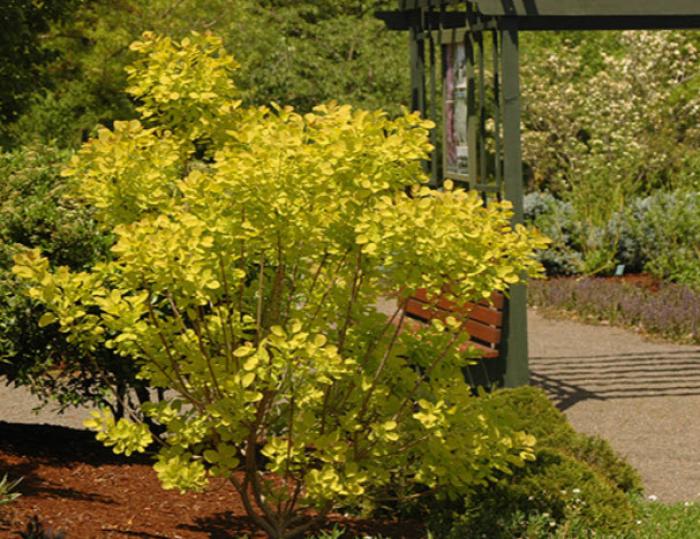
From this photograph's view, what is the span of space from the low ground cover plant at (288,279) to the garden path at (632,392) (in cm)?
235

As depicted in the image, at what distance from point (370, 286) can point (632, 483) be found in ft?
7.25

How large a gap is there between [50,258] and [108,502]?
1.46 metres

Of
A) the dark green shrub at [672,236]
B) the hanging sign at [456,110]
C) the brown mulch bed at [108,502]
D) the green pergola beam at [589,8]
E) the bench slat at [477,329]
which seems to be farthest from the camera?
the dark green shrub at [672,236]

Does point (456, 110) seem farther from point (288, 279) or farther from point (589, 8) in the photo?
point (288, 279)

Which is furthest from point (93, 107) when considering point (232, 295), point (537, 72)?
point (232, 295)

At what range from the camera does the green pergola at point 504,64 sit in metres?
8.66

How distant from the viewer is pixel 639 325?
13797 mm

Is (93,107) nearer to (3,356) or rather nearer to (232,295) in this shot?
(3,356)

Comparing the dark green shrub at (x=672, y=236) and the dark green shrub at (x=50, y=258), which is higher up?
the dark green shrub at (x=50, y=258)

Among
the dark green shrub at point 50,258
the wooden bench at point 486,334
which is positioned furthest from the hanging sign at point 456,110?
the dark green shrub at point 50,258

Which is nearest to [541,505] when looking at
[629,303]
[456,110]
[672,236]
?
[456,110]

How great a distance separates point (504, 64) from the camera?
8703 mm

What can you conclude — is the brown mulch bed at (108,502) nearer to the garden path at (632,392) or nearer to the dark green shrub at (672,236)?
the garden path at (632,392)

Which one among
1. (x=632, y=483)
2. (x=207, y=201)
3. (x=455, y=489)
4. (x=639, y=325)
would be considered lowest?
(x=639, y=325)
